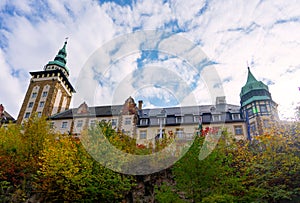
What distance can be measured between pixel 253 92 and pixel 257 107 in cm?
285

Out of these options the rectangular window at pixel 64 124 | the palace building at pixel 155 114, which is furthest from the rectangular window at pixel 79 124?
the rectangular window at pixel 64 124

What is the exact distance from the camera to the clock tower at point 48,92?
4606 cm

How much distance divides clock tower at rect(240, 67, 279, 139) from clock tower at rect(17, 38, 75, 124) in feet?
114

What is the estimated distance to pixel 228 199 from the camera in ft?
38.7

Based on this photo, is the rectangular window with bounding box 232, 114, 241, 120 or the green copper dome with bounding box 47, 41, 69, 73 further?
the green copper dome with bounding box 47, 41, 69, 73

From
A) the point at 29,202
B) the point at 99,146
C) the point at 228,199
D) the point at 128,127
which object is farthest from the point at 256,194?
the point at 128,127

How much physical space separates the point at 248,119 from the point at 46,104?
A: 3593cm

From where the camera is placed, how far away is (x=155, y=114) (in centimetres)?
4178

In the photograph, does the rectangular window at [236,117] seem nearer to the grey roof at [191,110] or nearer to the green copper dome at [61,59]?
the grey roof at [191,110]

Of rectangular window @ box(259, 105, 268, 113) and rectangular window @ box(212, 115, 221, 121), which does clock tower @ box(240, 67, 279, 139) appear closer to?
rectangular window @ box(259, 105, 268, 113)

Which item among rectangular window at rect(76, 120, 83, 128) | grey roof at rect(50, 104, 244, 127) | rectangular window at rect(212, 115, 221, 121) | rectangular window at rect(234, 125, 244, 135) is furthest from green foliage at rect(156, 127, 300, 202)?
rectangular window at rect(76, 120, 83, 128)

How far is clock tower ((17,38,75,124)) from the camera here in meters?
46.1

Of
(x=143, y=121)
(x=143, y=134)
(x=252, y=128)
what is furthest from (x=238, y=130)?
(x=143, y=121)

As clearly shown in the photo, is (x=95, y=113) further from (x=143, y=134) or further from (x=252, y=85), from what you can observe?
(x=252, y=85)
